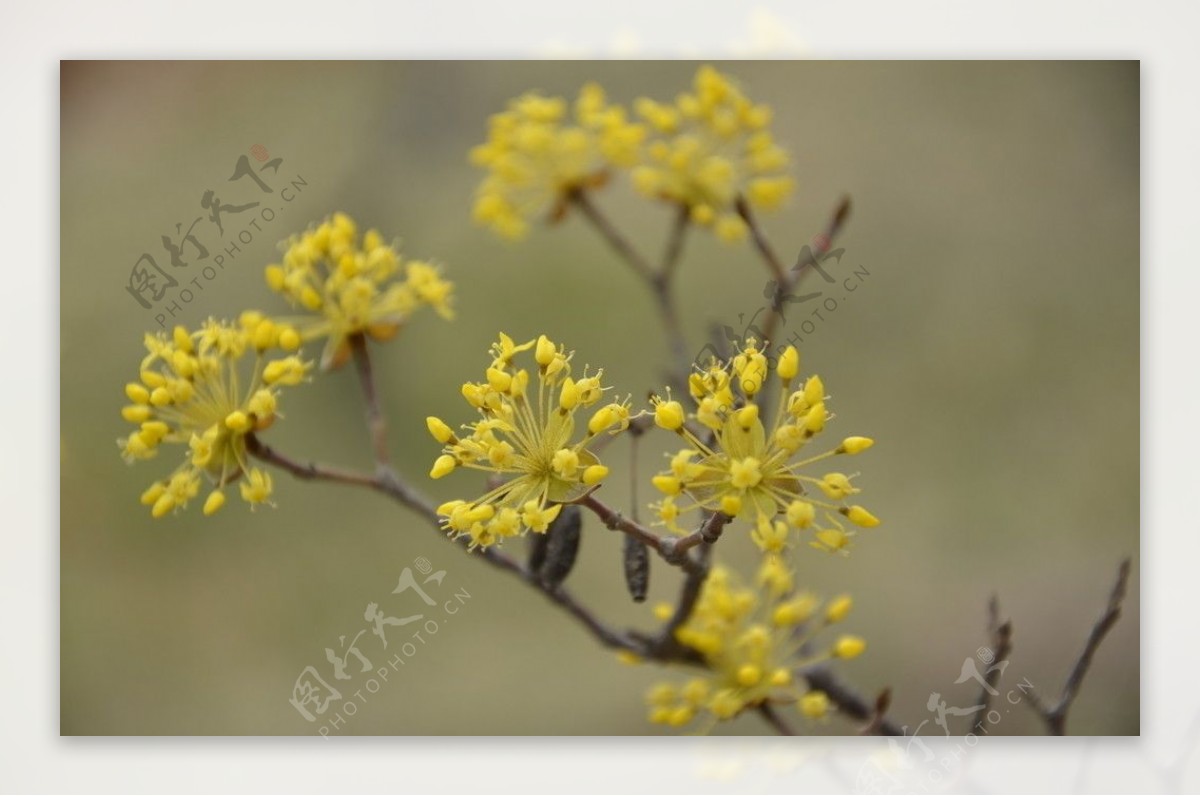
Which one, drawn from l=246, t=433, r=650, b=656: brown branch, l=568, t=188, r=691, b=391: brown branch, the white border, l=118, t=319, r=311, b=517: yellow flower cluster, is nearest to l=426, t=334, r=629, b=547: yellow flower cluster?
l=246, t=433, r=650, b=656: brown branch

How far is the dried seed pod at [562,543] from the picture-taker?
4.67ft

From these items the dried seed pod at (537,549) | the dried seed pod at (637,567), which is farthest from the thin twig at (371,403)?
the dried seed pod at (637,567)

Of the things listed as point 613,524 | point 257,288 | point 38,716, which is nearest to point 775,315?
point 613,524

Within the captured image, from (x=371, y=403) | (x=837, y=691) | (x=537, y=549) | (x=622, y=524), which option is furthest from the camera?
(x=837, y=691)

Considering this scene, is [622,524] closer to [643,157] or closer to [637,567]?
[637,567]

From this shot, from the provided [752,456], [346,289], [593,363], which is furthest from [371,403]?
[593,363]

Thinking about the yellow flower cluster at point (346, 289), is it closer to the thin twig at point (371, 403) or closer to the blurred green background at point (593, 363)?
the thin twig at point (371, 403)

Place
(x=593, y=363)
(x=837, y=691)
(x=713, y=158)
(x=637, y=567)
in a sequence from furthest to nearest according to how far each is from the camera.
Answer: (x=593, y=363)
(x=713, y=158)
(x=837, y=691)
(x=637, y=567)

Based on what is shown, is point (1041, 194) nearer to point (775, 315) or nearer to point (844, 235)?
point (844, 235)

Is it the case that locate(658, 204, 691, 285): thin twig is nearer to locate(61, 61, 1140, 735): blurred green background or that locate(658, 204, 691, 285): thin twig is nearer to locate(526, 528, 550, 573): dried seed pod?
locate(61, 61, 1140, 735): blurred green background

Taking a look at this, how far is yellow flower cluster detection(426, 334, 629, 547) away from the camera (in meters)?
1.24

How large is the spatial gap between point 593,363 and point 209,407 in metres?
0.92

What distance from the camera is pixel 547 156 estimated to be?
1957 millimetres

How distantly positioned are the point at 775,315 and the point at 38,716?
1543mm
